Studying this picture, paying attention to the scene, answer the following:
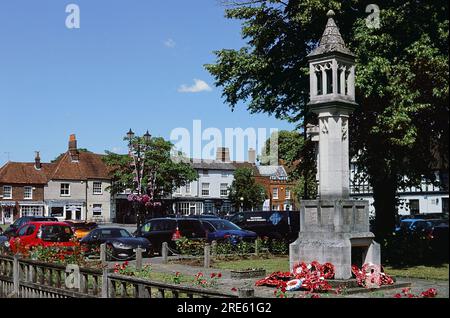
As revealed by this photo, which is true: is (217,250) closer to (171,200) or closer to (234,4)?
(234,4)

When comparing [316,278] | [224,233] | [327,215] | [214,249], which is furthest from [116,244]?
[316,278]

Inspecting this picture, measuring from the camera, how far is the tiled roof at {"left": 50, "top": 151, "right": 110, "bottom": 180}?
7506cm

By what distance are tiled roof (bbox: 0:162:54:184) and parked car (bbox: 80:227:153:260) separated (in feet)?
165

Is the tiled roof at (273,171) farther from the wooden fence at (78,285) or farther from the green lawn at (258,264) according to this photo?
the wooden fence at (78,285)

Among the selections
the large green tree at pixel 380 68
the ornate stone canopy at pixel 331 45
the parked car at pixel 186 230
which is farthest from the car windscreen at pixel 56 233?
the ornate stone canopy at pixel 331 45

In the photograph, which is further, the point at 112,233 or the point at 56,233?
the point at 112,233

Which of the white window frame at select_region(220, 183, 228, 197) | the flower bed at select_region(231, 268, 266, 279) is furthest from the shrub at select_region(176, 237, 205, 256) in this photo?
the white window frame at select_region(220, 183, 228, 197)

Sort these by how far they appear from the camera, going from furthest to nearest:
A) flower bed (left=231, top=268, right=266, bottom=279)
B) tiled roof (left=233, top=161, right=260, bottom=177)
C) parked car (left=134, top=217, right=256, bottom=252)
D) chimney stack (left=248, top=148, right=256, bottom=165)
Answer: chimney stack (left=248, top=148, right=256, bottom=165) → tiled roof (left=233, top=161, right=260, bottom=177) → parked car (left=134, top=217, right=256, bottom=252) → flower bed (left=231, top=268, right=266, bottom=279)

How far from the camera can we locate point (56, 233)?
2598 cm

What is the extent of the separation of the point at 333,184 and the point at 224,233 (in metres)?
13.2

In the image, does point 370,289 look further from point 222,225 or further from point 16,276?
point 222,225

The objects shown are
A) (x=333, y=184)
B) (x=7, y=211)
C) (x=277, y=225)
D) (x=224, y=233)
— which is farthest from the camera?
(x=7, y=211)

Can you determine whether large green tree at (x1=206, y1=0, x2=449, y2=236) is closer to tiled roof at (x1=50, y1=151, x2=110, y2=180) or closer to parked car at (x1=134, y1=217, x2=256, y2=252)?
parked car at (x1=134, y1=217, x2=256, y2=252)

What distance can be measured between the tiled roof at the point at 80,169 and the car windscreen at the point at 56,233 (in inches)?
1967
